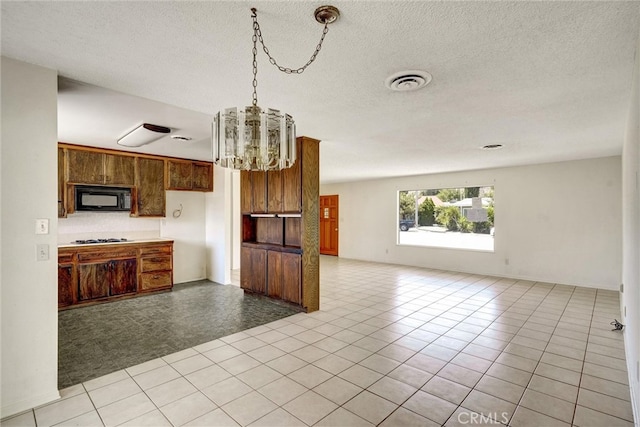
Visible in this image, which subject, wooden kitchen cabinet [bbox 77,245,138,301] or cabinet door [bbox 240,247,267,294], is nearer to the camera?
wooden kitchen cabinet [bbox 77,245,138,301]

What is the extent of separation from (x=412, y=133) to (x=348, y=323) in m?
2.50

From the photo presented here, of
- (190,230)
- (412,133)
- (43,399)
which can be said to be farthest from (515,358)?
(190,230)

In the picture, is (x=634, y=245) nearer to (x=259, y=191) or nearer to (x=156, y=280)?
(x=259, y=191)

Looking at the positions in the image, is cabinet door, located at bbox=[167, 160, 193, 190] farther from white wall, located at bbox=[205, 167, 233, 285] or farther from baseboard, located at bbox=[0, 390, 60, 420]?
baseboard, located at bbox=[0, 390, 60, 420]

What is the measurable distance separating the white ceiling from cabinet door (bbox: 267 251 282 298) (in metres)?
1.96

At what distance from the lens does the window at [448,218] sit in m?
6.93

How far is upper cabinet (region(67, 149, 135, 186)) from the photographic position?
4.75 m

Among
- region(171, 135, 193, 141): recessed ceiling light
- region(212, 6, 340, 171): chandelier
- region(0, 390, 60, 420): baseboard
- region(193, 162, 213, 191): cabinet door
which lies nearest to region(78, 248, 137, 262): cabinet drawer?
region(193, 162, 213, 191): cabinet door

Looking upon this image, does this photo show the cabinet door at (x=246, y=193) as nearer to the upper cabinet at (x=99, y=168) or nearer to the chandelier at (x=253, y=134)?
the upper cabinet at (x=99, y=168)

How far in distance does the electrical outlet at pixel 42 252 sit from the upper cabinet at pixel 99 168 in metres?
3.10

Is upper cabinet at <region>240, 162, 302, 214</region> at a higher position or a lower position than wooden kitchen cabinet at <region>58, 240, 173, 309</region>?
higher

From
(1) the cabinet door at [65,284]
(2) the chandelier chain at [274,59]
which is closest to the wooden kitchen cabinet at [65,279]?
(1) the cabinet door at [65,284]

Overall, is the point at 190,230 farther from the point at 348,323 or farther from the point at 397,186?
the point at 397,186

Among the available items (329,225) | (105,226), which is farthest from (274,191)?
(329,225)
